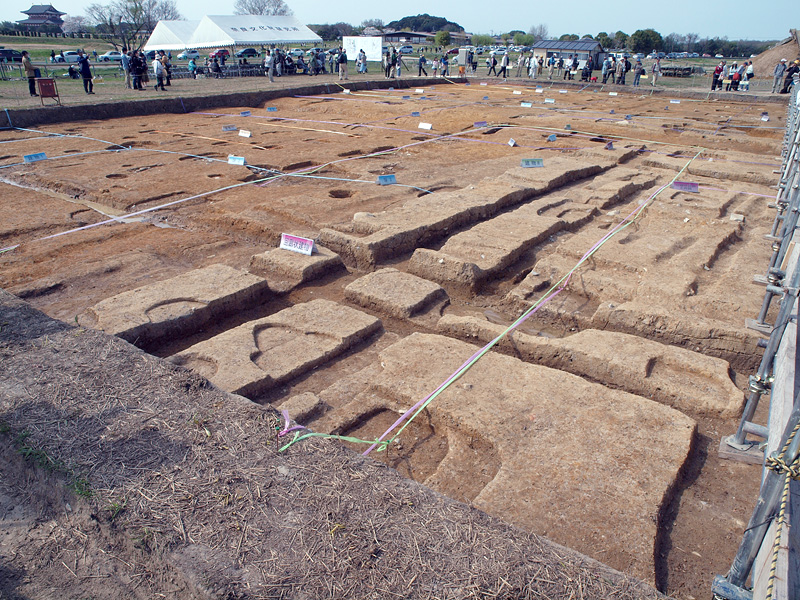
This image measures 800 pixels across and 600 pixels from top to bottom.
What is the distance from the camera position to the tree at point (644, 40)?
179 ft

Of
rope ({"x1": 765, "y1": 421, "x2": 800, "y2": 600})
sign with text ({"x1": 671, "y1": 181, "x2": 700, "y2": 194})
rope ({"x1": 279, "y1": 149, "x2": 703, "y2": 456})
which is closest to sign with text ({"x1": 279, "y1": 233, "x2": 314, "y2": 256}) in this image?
rope ({"x1": 279, "y1": 149, "x2": 703, "y2": 456})

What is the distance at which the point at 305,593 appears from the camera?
168cm

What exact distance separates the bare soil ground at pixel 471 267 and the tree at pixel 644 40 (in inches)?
2040

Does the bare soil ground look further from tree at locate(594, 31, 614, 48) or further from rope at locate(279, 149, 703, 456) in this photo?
tree at locate(594, 31, 614, 48)

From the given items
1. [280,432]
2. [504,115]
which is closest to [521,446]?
[280,432]

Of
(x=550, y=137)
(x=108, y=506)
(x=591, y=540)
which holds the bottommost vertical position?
(x=591, y=540)

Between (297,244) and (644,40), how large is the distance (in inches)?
2417

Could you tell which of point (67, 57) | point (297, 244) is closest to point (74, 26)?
point (67, 57)

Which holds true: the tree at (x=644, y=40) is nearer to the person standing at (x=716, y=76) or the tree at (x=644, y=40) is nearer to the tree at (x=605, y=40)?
the tree at (x=605, y=40)

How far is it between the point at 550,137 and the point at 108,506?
1060cm

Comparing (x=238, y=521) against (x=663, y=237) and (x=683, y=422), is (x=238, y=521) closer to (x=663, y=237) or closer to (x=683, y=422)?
(x=683, y=422)

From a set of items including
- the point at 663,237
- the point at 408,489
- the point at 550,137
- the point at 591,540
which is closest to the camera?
the point at 408,489

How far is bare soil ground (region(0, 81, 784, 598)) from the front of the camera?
254 cm

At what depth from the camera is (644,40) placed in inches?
2153
